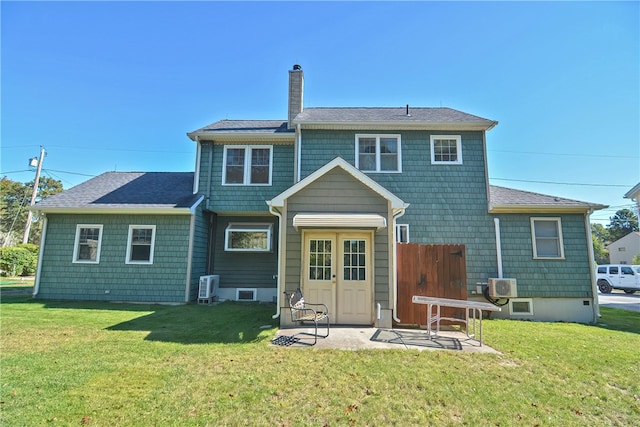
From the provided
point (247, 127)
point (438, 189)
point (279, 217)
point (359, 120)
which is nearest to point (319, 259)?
point (279, 217)

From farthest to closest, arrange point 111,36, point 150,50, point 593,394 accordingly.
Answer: point 150,50, point 111,36, point 593,394

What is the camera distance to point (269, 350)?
17.0ft

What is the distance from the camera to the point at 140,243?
10.4m

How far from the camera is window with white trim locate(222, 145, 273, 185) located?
1130 centimetres

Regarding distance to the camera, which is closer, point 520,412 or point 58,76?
point 520,412

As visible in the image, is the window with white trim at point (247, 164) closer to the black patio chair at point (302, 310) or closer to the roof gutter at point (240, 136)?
the roof gutter at point (240, 136)

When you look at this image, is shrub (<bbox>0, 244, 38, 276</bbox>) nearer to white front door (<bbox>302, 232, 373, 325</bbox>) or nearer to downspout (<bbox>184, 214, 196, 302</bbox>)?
downspout (<bbox>184, 214, 196, 302</bbox>)

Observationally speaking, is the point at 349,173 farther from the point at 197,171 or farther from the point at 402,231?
the point at 197,171

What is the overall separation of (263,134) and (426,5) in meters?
6.92

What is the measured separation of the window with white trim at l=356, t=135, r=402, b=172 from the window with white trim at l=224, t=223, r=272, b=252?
454 cm

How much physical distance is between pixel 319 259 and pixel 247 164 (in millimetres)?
6011

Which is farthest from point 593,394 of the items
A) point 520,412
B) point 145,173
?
point 145,173

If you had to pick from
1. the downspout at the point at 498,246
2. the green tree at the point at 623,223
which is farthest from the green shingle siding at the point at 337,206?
the green tree at the point at 623,223

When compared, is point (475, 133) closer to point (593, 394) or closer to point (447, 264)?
point (447, 264)
